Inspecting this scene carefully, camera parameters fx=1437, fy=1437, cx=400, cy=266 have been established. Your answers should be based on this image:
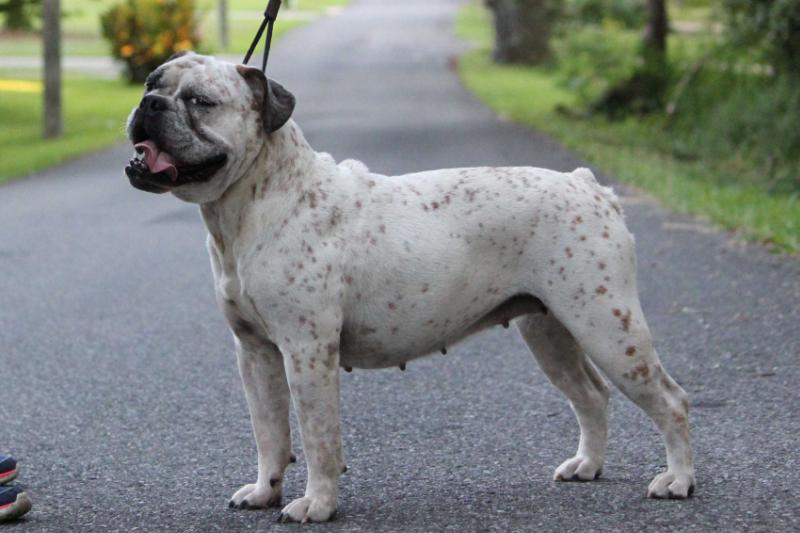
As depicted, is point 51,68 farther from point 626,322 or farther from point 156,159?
point 626,322

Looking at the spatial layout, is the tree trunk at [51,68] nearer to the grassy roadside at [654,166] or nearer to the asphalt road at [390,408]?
the grassy roadside at [654,166]

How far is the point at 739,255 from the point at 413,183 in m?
6.13

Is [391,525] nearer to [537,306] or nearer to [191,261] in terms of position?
[537,306]

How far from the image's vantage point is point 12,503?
15.4 ft

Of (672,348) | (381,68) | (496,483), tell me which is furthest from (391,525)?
(381,68)

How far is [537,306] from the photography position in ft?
16.3

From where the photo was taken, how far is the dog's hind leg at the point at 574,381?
516 cm

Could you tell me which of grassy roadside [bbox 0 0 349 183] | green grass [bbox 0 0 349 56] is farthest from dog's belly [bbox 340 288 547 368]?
green grass [bbox 0 0 349 56]

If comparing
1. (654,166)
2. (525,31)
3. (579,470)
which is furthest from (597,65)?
(579,470)

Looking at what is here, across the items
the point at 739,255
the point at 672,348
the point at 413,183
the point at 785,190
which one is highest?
the point at 413,183

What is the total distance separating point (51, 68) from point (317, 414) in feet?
62.2

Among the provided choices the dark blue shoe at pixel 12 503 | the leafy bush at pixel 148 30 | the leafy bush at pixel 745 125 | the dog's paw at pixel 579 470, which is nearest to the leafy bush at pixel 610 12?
the leafy bush at pixel 148 30

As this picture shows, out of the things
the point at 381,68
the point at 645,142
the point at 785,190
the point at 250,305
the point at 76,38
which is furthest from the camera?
the point at 76,38

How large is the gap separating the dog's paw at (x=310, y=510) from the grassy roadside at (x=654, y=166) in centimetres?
661
